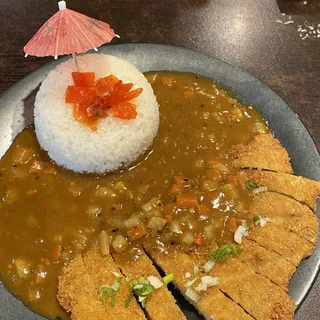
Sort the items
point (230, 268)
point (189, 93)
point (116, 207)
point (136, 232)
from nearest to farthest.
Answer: point (230, 268)
point (136, 232)
point (116, 207)
point (189, 93)

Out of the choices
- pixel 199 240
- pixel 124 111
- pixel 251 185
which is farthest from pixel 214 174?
pixel 124 111

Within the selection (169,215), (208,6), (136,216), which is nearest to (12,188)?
(136,216)

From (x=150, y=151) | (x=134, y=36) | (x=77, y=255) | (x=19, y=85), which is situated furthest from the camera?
(x=134, y=36)

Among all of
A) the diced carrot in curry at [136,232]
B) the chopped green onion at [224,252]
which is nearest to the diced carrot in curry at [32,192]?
the diced carrot in curry at [136,232]

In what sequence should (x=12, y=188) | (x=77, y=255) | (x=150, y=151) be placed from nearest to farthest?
(x=77, y=255)
(x=12, y=188)
(x=150, y=151)

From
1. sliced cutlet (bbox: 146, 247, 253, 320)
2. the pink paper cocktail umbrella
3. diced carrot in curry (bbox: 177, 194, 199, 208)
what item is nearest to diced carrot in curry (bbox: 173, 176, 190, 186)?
diced carrot in curry (bbox: 177, 194, 199, 208)

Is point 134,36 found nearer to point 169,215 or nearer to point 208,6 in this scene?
point 208,6

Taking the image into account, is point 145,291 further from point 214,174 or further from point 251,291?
point 214,174
